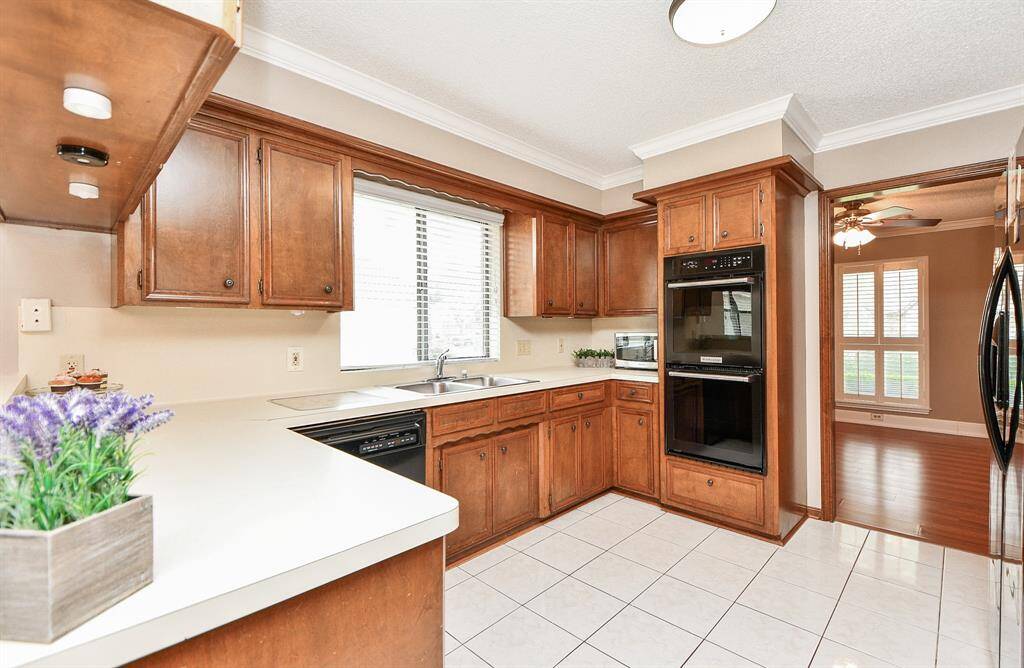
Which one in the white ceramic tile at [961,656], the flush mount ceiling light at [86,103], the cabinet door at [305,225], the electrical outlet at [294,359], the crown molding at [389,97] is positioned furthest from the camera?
the electrical outlet at [294,359]

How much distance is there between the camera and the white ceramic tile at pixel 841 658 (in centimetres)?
176

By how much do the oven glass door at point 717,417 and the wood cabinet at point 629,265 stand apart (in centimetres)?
83

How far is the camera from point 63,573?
0.49 m

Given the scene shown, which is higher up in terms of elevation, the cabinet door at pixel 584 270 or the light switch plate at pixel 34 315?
the cabinet door at pixel 584 270

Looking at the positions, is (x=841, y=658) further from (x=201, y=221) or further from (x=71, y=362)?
(x=71, y=362)

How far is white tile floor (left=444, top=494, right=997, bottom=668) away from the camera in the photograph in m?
1.84

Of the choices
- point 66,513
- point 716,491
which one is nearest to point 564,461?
point 716,491

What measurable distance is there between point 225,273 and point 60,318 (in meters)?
0.62

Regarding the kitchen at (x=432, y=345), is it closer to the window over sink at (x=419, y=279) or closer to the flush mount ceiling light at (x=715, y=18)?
the window over sink at (x=419, y=279)

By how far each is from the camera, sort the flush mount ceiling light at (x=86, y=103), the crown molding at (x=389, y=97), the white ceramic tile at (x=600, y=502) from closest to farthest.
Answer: the flush mount ceiling light at (x=86, y=103), the crown molding at (x=389, y=97), the white ceramic tile at (x=600, y=502)

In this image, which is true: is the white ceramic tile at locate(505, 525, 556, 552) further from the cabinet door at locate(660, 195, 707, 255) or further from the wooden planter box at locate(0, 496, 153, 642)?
the wooden planter box at locate(0, 496, 153, 642)

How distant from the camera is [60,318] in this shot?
1859 mm

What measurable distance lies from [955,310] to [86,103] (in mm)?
7466

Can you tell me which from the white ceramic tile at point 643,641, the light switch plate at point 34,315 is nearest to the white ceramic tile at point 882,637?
the white ceramic tile at point 643,641
